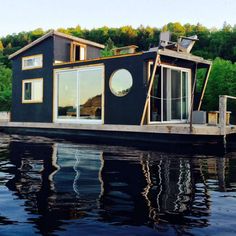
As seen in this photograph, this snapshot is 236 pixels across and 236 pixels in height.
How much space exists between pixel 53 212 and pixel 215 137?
671cm

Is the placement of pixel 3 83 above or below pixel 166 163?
above

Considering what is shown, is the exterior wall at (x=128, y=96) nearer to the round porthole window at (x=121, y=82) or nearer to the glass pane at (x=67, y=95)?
the round porthole window at (x=121, y=82)

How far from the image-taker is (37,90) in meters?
14.3

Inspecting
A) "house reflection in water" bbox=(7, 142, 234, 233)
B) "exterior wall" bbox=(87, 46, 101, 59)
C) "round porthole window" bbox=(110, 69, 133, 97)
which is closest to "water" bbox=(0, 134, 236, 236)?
"house reflection in water" bbox=(7, 142, 234, 233)

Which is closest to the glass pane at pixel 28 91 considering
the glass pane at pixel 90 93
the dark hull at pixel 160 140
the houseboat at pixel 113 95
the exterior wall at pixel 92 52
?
the houseboat at pixel 113 95

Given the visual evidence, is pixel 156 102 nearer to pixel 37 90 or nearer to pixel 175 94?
pixel 175 94

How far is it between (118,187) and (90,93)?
7.93m

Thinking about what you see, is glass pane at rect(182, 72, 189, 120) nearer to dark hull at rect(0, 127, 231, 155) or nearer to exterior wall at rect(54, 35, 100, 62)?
dark hull at rect(0, 127, 231, 155)

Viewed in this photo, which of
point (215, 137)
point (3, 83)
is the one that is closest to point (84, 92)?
point (215, 137)

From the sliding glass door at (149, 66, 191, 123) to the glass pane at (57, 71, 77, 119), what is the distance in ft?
10.5

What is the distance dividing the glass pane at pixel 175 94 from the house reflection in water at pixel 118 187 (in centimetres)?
478

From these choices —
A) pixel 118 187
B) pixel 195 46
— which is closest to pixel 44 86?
pixel 118 187

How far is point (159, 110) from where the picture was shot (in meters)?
11.7

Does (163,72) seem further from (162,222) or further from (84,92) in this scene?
(162,222)
